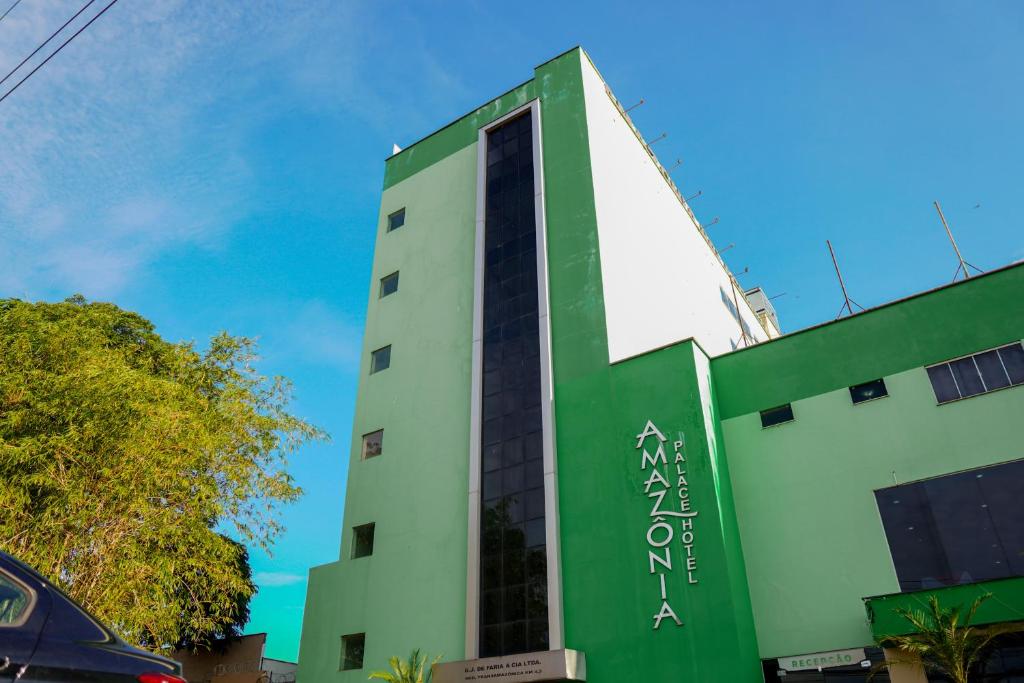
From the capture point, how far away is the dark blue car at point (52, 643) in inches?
152

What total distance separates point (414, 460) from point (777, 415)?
11.1 meters

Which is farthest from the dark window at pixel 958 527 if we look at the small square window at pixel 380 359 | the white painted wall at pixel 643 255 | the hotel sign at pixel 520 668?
the small square window at pixel 380 359

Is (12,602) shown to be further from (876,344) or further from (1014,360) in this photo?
(1014,360)

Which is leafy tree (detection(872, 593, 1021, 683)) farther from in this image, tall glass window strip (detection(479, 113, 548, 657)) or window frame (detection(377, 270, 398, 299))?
window frame (detection(377, 270, 398, 299))

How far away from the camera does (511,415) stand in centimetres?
2211

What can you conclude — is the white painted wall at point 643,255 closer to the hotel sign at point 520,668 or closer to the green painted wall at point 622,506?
the green painted wall at point 622,506

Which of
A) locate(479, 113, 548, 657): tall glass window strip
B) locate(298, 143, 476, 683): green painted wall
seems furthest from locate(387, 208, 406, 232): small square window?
locate(479, 113, 548, 657): tall glass window strip

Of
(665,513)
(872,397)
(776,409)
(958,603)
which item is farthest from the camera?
(776,409)

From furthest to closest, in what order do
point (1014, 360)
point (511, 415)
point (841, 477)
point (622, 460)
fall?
point (511, 415), point (622, 460), point (841, 477), point (1014, 360)

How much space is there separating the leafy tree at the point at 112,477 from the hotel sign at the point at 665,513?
10697mm

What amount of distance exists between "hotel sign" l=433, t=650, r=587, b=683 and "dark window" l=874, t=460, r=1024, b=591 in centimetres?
749

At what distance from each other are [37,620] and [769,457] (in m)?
17.4

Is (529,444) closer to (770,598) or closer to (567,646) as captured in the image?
(567,646)

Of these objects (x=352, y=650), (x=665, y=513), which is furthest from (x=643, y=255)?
(x=352, y=650)
